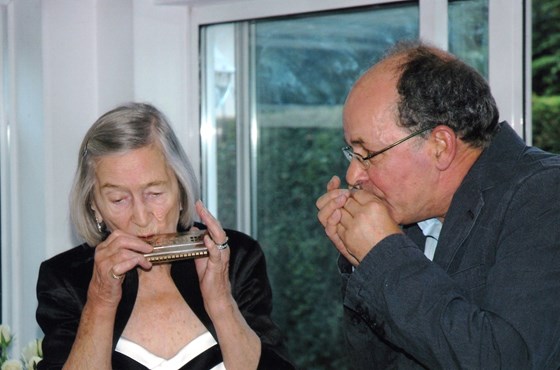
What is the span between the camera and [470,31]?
267cm

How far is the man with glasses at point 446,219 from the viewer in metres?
1.42

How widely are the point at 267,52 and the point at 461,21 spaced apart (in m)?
0.79

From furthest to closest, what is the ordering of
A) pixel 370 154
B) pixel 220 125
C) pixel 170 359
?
1. pixel 220 125
2. pixel 170 359
3. pixel 370 154

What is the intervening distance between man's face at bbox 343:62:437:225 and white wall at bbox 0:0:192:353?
1.49 m

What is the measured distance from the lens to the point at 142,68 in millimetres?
3154

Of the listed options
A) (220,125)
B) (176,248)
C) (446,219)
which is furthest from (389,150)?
(220,125)

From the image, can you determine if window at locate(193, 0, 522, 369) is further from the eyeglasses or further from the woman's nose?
the eyeglasses

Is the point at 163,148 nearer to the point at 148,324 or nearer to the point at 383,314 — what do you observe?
the point at 148,324

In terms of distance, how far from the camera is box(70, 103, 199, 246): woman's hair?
2205 millimetres

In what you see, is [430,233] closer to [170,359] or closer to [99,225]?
[170,359]

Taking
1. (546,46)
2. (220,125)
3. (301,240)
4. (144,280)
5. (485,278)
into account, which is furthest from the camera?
(220,125)

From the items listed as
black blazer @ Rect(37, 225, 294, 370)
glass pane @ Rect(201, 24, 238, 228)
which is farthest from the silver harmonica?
glass pane @ Rect(201, 24, 238, 228)

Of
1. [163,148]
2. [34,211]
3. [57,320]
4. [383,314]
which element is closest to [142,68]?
[34,211]

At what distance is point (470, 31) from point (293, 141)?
0.79m
